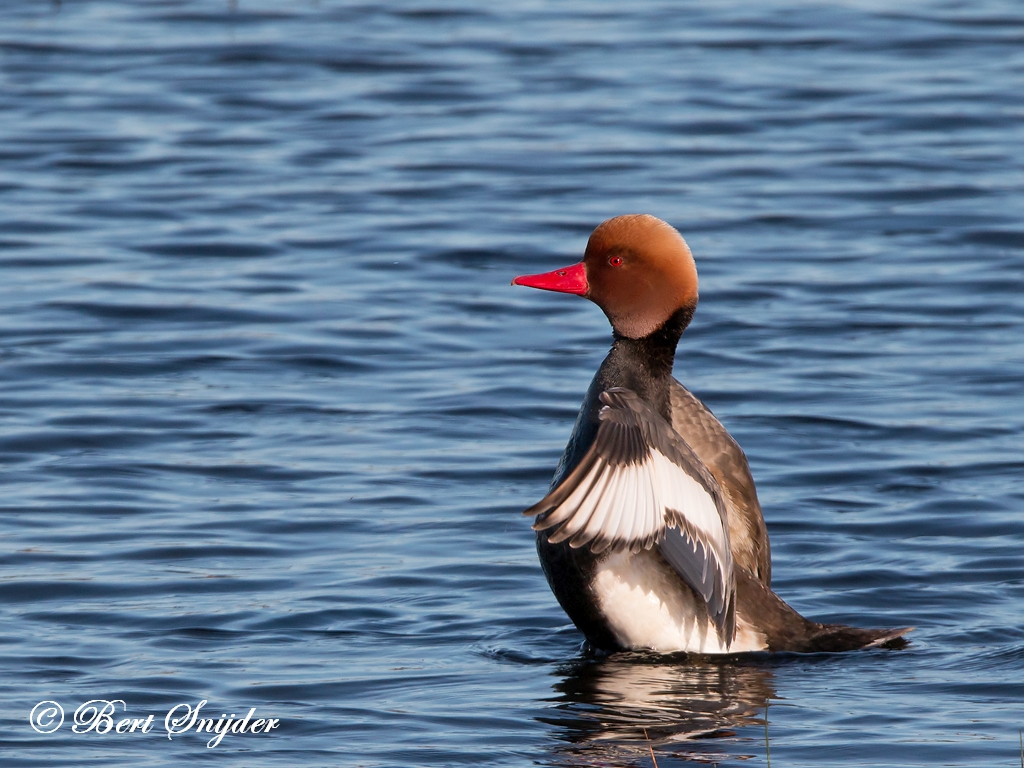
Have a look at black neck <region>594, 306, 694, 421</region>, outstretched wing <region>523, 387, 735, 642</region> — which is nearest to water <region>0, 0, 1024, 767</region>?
outstretched wing <region>523, 387, 735, 642</region>

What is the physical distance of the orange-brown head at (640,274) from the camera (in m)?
6.59

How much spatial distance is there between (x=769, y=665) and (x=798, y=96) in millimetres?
11146

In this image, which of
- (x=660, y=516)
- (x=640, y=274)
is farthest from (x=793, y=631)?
(x=640, y=274)

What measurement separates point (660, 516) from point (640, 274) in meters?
1.10

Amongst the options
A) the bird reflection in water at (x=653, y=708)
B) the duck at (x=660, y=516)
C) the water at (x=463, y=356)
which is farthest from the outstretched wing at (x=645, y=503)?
the water at (x=463, y=356)

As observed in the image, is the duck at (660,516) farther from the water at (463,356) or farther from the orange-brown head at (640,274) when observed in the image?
the water at (463,356)

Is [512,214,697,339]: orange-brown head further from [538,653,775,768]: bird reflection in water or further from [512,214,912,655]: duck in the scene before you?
[538,653,775,768]: bird reflection in water

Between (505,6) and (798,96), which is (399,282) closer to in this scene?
(798,96)

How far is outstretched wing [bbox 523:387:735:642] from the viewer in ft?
18.2

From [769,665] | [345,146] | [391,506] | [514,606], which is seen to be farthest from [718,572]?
[345,146]

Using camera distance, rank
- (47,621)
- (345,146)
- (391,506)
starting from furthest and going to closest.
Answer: (345,146) < (391,506) < (47,621)

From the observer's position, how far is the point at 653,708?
6062mm

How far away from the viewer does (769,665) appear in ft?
21.6

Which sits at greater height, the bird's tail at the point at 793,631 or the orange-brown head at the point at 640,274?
the orange-brown head at the point at 640,274
